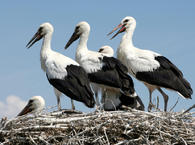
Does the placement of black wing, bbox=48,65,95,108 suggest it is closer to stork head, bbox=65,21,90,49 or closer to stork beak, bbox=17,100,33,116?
stork beak, bbox=17,100,33,116

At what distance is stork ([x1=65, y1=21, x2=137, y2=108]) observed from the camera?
9219 millimetres

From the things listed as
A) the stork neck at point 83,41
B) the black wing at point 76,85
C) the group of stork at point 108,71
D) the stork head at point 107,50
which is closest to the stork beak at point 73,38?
the group of stork at point 108,71

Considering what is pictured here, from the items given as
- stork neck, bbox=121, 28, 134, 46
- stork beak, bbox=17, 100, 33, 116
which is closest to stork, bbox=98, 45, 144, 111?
stork neck, bbox=121, 28, 134, 46

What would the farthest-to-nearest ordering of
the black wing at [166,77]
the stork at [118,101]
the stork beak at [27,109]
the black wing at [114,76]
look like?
1. the stork beak at [27,109]
2. the black wing at [166,77]
3. the stork at [118,101]
4. the black wing at [114,76]

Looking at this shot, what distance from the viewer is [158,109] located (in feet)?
24.6

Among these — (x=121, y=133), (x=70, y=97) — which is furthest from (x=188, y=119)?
(x=70, y=97)

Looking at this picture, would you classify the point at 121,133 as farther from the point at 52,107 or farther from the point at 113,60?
the point at 113,60

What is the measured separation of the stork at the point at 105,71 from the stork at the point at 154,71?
655mm

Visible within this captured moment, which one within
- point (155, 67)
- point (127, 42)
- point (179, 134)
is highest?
point (127, 42)

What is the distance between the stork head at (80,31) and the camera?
10273 mm

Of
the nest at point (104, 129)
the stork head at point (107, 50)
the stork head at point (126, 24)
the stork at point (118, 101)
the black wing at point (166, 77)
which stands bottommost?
the nest at point (104, 129)

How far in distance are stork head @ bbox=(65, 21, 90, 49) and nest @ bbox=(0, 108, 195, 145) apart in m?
3.39

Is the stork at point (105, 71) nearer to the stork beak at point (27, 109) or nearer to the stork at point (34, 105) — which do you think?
the stork at point (34, 105)

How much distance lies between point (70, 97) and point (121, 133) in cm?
201
